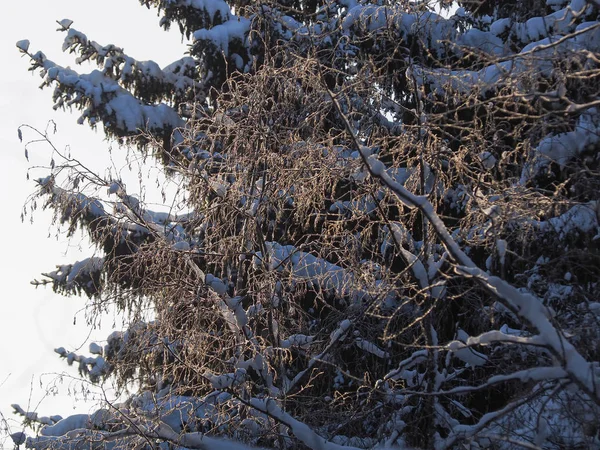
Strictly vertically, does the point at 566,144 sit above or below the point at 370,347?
above

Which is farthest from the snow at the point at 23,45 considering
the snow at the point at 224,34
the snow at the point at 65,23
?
the snow at the point at 224,34

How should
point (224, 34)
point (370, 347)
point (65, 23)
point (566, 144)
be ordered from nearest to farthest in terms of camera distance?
point (566, 144)
point (370, 347)
point (224, 34)
point (65, 23)

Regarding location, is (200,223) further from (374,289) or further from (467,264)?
(467,264)

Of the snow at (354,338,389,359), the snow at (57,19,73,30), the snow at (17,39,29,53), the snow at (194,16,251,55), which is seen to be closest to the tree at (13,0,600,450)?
the snow at (354,338,389,359)

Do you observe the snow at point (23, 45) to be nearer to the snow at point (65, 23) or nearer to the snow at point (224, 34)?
the snow at point (65, 23)

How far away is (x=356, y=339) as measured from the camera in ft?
19.9

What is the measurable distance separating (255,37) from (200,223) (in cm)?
439

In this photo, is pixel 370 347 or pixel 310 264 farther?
pixel 370 347

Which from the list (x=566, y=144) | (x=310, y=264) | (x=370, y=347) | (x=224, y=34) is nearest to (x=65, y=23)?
(x=224, y=34)

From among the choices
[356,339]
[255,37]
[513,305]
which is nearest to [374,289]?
[356,339]

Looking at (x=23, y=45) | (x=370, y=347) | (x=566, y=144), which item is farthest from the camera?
(x=23, y=45)

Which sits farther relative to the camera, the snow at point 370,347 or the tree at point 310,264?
the snow at point 370,347

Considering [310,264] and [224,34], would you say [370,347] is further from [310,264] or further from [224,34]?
[224,34]

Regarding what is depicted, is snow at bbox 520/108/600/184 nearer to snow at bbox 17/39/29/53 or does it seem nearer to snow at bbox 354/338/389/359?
snow at bbox 354/338/389/359
